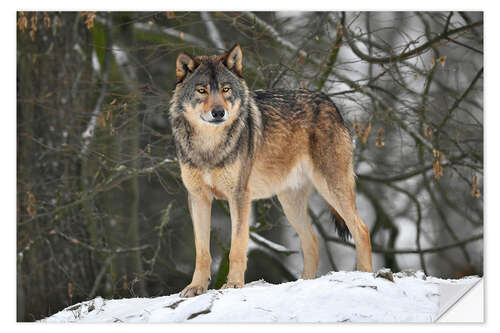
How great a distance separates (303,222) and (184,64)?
1889mm

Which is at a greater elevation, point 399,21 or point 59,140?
point 399,21

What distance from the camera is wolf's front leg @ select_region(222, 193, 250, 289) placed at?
4.96 m

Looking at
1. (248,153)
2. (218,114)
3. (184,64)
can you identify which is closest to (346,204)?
(248,153)

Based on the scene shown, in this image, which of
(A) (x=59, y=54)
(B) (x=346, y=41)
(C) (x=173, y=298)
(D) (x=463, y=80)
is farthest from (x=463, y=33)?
(A) (x=59, y=54)

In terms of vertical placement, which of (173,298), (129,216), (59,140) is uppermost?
(59,140)

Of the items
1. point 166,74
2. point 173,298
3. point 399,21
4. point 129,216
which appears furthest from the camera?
point 129,216

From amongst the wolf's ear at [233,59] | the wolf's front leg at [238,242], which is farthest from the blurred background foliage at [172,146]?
the wolf's front leg at [238,242]

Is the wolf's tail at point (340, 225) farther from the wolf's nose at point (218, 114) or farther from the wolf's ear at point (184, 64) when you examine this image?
the wolf's ear at point (184, 64)

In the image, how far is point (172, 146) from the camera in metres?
6.61

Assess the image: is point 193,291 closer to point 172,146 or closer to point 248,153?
point 248,153

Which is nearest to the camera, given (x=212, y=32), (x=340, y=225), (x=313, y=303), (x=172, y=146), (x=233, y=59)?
(x=313, y=303)
